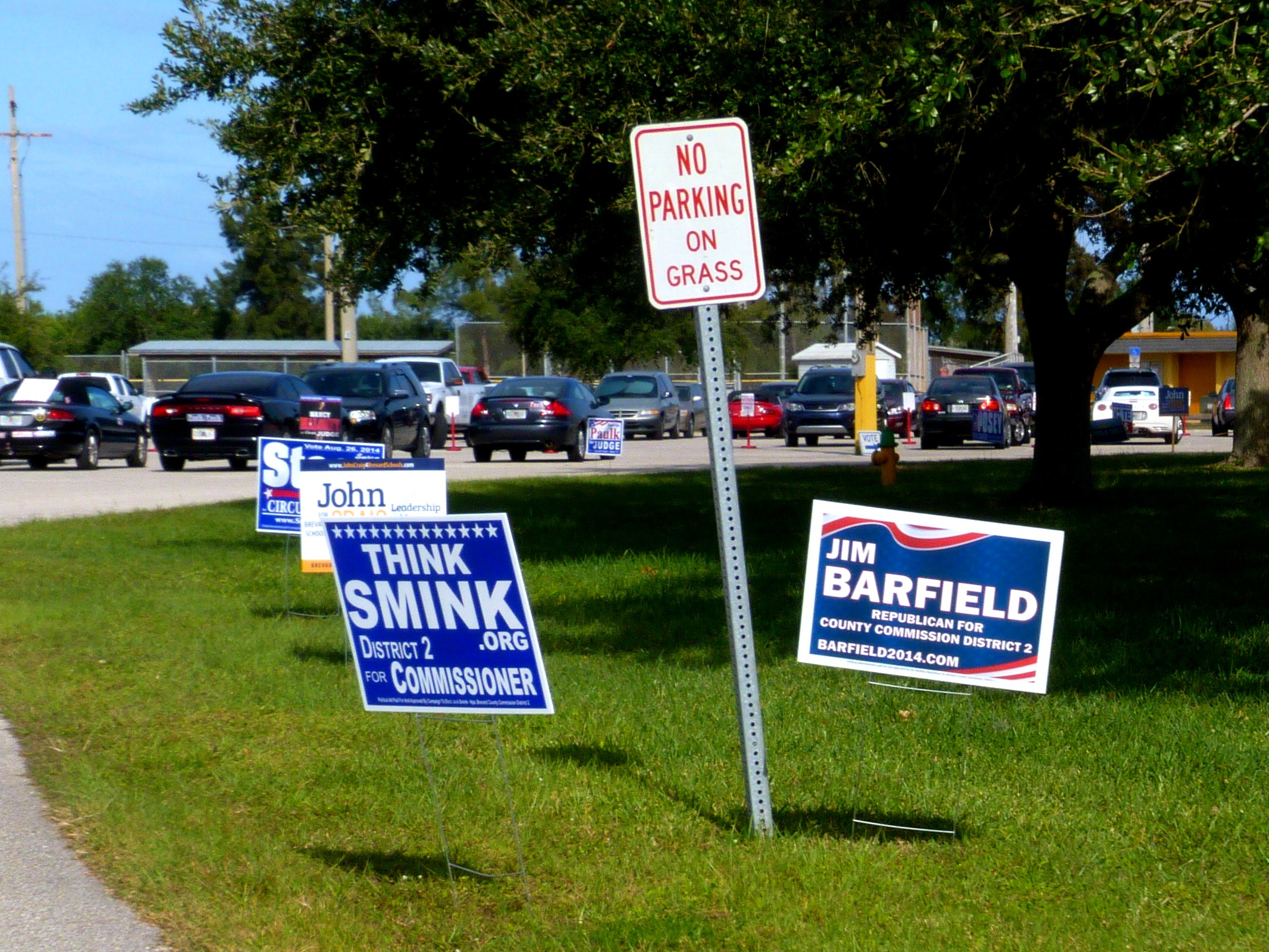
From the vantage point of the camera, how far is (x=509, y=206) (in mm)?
12953

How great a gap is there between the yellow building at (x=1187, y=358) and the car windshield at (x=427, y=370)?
27729 millimetres

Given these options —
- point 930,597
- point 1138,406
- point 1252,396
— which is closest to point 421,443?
point 1252,396

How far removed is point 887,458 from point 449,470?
8607 millimetres

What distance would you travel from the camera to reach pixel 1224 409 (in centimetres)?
3912

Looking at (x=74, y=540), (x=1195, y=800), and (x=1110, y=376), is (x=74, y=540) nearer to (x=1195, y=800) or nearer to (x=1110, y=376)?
(x=1195, y=800)

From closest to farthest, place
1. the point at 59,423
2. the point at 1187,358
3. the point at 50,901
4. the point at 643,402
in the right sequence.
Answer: the point at 50,901
the point at 59,423
the point at 643,402
the point at 1187,358

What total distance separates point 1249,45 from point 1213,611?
3.54 m

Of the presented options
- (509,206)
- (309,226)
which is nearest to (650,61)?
(509,206)

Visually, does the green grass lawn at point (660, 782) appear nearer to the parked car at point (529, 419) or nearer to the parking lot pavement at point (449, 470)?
the parking lot pavement at point (449, 470)

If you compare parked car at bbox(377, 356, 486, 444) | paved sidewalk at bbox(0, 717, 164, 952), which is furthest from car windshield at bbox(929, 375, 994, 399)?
paved sidewalk at bbox(0, 717, 164, 952)

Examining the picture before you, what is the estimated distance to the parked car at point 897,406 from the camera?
40.7m

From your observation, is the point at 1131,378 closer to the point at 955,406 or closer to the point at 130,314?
the point at 955,406

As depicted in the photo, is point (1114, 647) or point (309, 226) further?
point (309, 226)

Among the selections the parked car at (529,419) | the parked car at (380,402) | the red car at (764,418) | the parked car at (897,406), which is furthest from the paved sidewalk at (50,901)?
the red car at (764,418)
